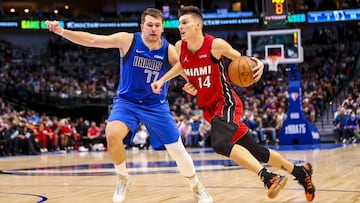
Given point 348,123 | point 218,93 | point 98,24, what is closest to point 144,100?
point 218,93

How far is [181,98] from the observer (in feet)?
85.9

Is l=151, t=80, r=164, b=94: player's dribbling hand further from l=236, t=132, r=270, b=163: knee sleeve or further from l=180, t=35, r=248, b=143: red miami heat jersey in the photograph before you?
l=236, t=132, r=270, b=163: knee sleeve

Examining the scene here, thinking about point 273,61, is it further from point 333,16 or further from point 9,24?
point 9,24

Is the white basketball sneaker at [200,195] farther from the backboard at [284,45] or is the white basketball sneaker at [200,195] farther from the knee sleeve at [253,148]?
the backboard at [284,45]

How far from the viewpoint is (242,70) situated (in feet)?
17.3

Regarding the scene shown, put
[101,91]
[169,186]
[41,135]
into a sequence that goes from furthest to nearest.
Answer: [101,91]
[41,135]
[169,186]

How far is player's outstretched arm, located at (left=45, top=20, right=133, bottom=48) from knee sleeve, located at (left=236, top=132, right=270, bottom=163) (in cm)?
147

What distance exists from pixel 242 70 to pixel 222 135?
603mm

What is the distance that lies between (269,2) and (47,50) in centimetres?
1815

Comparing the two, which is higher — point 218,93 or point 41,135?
point 218,93

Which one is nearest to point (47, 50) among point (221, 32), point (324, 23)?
point (221, 32)

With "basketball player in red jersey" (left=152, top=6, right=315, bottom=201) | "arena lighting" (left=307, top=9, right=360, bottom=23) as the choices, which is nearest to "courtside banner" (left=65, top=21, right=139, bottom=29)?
"arena lighting" (left=307, top=9, right=360, bottom=23)

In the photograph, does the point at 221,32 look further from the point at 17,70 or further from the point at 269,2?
the point at 269,2

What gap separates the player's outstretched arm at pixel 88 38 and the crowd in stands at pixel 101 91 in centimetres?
1304
